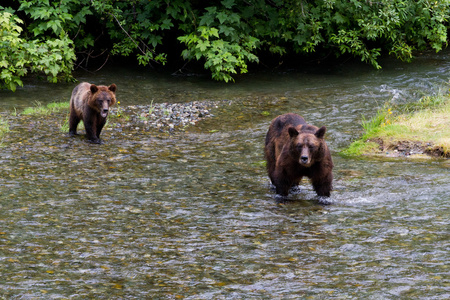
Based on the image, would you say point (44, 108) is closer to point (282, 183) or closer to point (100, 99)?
point (100, 99)

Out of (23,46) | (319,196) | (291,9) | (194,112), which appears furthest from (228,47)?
(319,196)

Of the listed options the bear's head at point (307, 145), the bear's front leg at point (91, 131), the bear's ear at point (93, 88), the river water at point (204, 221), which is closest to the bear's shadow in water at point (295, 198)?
the river water at point (204, 221)

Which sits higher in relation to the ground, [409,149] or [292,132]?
[292,132]

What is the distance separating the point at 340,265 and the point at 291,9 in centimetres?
1288

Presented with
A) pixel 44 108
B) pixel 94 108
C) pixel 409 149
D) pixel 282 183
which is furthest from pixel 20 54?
pixel 409 149

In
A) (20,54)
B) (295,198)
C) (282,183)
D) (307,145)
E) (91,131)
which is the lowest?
(295,198)

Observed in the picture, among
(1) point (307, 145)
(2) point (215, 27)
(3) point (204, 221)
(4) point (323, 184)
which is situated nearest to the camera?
(3) point (204, 221)

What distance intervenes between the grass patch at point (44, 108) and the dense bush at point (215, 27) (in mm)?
1298

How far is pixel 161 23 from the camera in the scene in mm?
18031

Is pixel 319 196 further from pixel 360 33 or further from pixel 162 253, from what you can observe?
pixel 360 33

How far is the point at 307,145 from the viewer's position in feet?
23.0

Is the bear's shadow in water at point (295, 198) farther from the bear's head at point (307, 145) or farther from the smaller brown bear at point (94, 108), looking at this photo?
the smaller brown bear at point (94, 108)

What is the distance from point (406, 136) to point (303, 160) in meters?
4.19

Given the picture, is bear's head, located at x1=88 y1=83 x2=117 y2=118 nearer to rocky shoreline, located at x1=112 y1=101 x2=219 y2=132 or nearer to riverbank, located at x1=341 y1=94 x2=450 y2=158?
rocky shoreline, located at x1=112 y1=101 x2=219 y2=132
